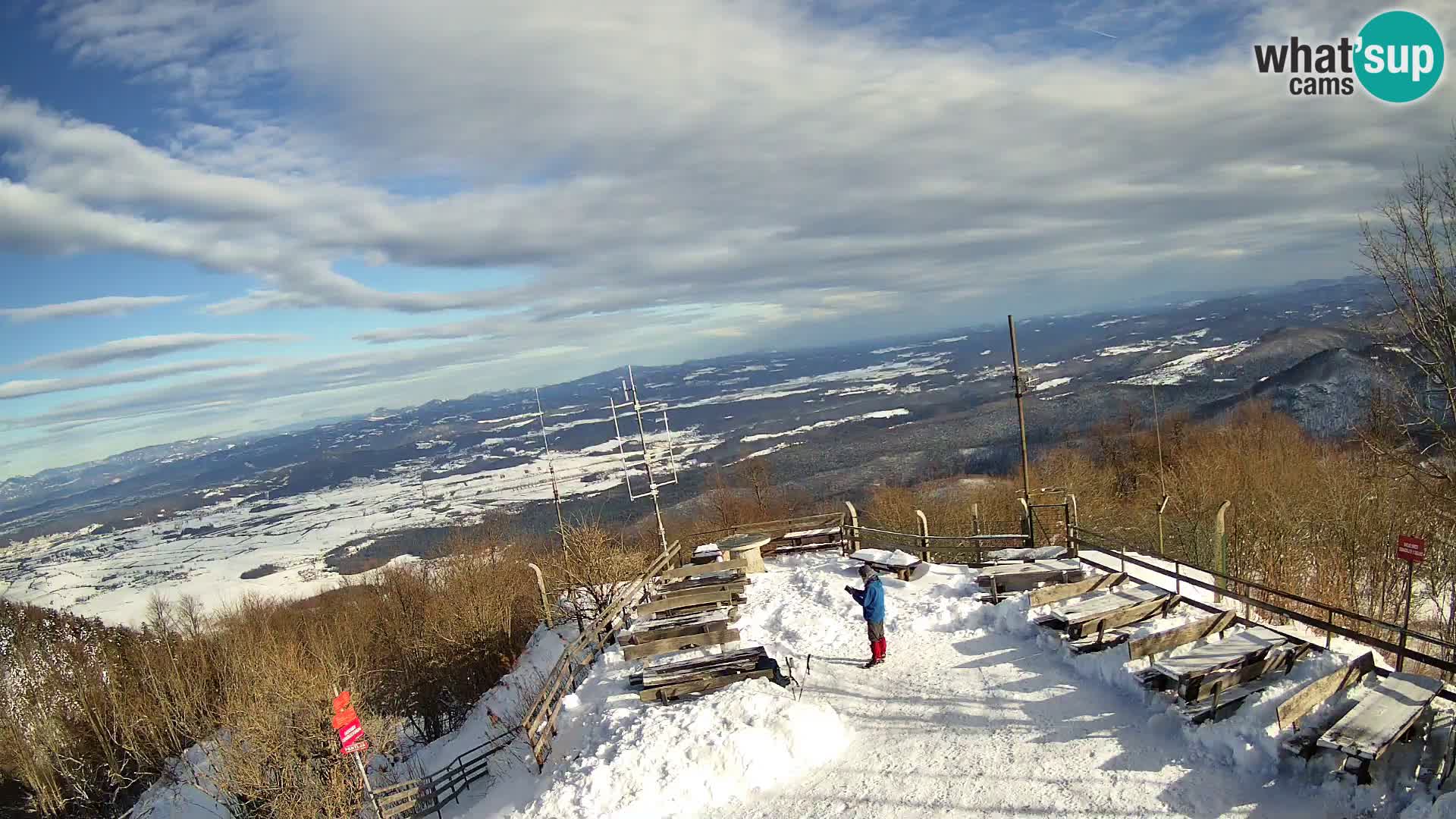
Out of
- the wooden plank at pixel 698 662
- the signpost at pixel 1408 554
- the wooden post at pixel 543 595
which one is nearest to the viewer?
the signpost at pixel 1408 554

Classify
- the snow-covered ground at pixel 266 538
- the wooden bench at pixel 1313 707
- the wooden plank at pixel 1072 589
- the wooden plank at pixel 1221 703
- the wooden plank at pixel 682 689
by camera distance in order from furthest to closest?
the snow-covered ground at pixel 266 538
the wooden plank at pixel 1072 589
the wooden plank at pixel 682 689
the wooden plank at pixel 1221 703
the wooden bench at pixel 1313 707

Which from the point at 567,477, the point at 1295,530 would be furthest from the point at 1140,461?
the point at 567,477

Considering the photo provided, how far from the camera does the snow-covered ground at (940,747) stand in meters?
8.00

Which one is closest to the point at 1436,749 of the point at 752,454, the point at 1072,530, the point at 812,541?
the point at 1072,530

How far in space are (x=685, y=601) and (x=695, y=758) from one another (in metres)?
6.30

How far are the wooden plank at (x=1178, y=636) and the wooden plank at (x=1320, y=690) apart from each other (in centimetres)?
206

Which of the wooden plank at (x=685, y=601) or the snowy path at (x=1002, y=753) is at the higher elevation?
the wooden plank at (x=685, y=601)

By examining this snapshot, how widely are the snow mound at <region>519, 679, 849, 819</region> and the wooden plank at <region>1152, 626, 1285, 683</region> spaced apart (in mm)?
4763

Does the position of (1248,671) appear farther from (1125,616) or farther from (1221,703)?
(1125,616)

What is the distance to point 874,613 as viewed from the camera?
12.9m

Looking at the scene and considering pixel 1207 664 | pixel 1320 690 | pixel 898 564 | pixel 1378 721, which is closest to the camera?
pixel 1378 721

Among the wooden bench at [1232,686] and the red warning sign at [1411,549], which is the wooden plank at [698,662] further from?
the red warning sign at [1411,549]

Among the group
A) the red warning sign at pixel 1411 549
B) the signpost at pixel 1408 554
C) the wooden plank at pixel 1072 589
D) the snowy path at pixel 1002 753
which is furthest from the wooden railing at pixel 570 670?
the red warning sign at pixel 1411 549

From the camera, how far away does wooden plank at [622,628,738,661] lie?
14.4 m
